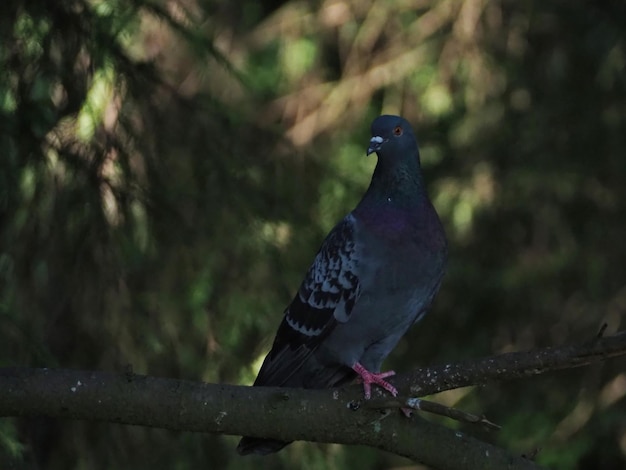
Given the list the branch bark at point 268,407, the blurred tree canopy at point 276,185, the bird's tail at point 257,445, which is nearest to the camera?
the branch bark at point 268,407

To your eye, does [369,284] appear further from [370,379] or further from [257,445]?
[257,445]

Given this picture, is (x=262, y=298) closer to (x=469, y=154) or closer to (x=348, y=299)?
(x=348, y=299)

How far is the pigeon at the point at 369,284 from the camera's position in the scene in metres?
3.95

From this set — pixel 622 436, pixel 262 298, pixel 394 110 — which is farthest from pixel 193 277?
pixel 622 436

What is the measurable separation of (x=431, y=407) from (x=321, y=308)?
116cm

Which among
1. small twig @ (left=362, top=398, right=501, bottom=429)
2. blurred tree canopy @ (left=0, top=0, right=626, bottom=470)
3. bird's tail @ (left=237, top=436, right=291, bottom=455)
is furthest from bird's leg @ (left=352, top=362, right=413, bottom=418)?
blurred tree canopy @ (left=0, top=0, right=626, bottom=470)

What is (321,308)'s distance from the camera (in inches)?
163

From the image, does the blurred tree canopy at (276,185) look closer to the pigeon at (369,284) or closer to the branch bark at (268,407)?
the branch bark at (268,407)

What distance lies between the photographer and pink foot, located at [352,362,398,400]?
361 cm

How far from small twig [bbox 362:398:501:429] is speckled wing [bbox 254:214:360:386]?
0.79 meters

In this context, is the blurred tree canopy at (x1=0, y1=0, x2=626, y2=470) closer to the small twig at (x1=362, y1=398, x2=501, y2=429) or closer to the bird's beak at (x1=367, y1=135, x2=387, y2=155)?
the bird's beak at (x1=367, y1=135, x2=387, y2=155)

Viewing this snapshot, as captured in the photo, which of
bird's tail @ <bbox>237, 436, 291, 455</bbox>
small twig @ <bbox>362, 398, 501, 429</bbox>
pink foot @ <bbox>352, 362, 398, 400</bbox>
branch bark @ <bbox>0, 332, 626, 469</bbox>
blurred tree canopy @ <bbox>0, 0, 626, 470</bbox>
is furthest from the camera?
blurred tree canopy @ <bbox>0, 0, 626, 470</bbox>

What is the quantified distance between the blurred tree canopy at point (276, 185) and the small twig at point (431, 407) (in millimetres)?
1299

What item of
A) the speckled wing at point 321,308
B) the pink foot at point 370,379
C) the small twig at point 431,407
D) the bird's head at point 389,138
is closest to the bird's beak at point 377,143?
the bird's head at point 389,138
